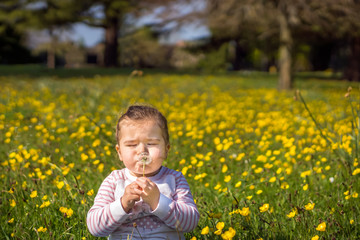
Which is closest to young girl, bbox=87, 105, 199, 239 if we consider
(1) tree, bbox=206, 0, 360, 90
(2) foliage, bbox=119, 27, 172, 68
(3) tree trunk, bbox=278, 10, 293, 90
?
(1) tree, bbox=206, 0, 360, 90

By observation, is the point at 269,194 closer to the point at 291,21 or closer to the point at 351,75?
the point at 291,21

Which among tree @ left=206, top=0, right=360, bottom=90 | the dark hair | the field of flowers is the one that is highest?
tree @ left=206, top=0, right=360, bottom=90

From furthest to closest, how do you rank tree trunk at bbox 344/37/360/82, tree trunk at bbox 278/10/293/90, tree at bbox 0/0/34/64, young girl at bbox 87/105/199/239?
tree at bbox 0/0/34/64 → tree trunk at bbox 344/37/360/82 → tree trunk at bbox 278/10/293/90 → young girl at bbox 87/105/199/239

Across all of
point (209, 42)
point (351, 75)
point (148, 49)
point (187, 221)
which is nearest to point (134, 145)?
point (187, 221)

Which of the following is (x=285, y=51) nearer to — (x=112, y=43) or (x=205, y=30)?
(x=205, y=30)

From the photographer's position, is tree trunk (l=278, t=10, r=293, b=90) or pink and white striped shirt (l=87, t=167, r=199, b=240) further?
tree trunk (l=278, t=10, r=293, b=90)

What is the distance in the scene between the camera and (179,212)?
5.83 ft

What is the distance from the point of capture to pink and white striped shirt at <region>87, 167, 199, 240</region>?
1.74 meters

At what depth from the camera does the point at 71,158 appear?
3.74 meters

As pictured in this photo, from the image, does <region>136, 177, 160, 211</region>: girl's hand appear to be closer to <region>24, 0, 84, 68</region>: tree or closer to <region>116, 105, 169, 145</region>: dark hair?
<region>116, 105, 169, 145</region>: dark hair

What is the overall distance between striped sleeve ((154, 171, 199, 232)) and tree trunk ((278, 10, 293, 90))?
1126 cm

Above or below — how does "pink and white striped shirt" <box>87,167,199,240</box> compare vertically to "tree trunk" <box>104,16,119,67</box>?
below

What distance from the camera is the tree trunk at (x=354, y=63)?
19.9 meters

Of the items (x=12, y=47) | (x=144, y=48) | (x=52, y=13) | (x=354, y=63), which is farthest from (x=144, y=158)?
(x=12, y=47)
